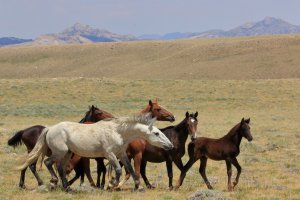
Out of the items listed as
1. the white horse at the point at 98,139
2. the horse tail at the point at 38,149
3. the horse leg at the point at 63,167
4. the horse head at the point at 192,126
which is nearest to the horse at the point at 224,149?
the horse head at the point at 192,126

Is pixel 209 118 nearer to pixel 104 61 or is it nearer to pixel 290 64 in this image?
pixel 290 64

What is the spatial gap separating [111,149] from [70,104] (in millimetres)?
36409

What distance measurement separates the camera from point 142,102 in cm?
4844

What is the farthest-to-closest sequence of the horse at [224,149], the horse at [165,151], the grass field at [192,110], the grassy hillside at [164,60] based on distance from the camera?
the grassy hillside at [164,60] → the grass field at [192,110] → the horse at [224,149] → the horse at [165,151]

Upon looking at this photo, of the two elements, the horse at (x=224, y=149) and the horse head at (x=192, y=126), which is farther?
the horse at (x=224, y=149)

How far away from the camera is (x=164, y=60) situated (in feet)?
355

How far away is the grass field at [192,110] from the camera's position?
12.9 m

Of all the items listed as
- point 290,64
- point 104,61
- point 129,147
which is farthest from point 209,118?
point 104,61

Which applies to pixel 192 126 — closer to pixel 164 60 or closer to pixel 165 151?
pixel 165 151

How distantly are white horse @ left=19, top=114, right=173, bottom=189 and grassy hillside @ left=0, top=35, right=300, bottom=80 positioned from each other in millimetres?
75963

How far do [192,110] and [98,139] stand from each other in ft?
104

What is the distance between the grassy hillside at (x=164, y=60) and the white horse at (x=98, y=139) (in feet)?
249

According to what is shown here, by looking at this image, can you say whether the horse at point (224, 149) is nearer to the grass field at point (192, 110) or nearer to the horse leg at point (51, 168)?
the grass field at point (192, 110)

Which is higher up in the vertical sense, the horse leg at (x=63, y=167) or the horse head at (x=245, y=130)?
the horse head at (x=245, y=130)
